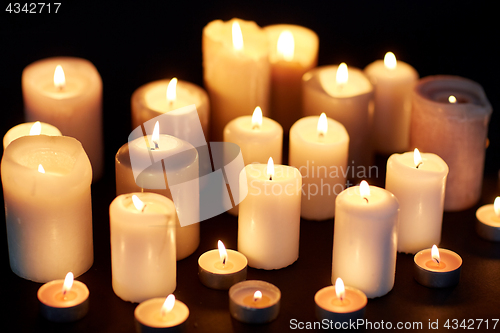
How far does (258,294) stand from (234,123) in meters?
0.49

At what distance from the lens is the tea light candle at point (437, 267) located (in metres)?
1.52

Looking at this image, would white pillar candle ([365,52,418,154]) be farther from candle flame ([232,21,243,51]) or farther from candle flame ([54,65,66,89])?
candle flame ([54,65,66,89])

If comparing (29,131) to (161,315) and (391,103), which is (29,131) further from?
(391,103)

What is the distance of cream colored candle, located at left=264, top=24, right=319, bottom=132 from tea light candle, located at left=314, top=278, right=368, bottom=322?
0.76 m

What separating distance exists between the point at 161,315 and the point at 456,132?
0.82m

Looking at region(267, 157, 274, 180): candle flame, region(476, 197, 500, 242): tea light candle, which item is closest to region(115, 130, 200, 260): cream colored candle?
region(267, 157, 274, 180): candle flame

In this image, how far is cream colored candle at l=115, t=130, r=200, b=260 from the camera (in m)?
1.53

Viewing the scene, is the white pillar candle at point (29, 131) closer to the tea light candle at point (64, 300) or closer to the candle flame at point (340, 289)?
the tea light candle at point (64, 300)

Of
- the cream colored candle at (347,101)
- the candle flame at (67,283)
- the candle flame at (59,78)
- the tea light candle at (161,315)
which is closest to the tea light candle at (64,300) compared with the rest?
the candle flame at (67,283)

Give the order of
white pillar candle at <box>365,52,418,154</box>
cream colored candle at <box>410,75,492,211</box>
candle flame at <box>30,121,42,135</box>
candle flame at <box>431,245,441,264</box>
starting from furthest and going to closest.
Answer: white pillar candle at <box>365,52,418,154</box>
cream colored candle at <box>410,75,492,211</box>
candle flame at <box>30,121,42,135</box>
candle flame at <box>431,245,441,264</box>

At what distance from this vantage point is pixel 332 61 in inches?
96.3

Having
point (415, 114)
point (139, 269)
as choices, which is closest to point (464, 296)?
point (415, 114)

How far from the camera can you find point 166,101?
184 centimetres

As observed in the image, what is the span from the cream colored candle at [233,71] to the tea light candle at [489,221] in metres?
0.59
